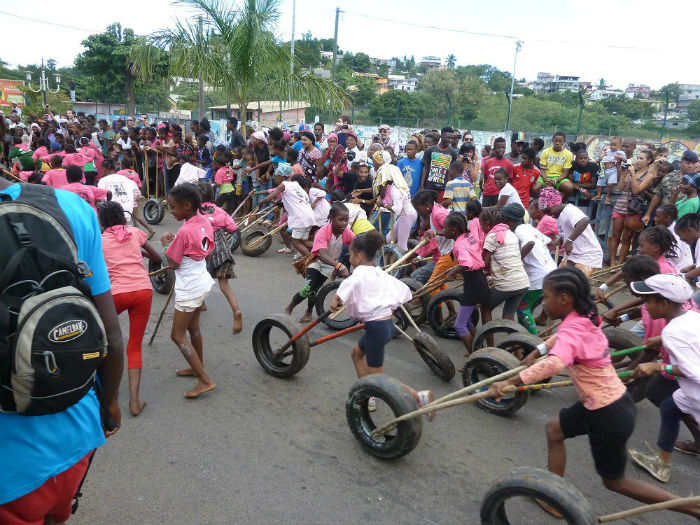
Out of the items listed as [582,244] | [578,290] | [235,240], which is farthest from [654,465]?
[235,240]

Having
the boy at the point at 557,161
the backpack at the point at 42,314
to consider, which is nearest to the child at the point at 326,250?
the backpack at the point at 42,314

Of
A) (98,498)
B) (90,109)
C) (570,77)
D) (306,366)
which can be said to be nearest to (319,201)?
(306,366)

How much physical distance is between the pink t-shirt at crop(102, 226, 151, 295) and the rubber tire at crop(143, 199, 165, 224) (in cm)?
811

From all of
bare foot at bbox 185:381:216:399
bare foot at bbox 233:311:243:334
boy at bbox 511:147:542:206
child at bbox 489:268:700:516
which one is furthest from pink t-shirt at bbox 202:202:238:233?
boy at bbox 511:147:542:206

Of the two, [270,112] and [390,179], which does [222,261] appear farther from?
[270,112]

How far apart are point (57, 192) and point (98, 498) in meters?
2.45

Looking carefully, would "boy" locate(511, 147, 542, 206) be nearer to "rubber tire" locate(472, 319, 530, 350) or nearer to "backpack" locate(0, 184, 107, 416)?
"rubber tire" locate(472, 319, 530, 350)

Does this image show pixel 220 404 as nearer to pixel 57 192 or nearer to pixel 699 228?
pixel 57 192

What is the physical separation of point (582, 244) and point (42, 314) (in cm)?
656

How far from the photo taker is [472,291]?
5.65m

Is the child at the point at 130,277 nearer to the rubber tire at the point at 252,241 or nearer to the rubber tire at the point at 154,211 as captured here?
the rubber tire at the point at 252,241

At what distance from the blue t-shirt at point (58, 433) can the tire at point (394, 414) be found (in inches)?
86.4

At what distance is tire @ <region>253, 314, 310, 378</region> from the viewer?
202 inches

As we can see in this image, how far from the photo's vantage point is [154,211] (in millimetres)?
12406
